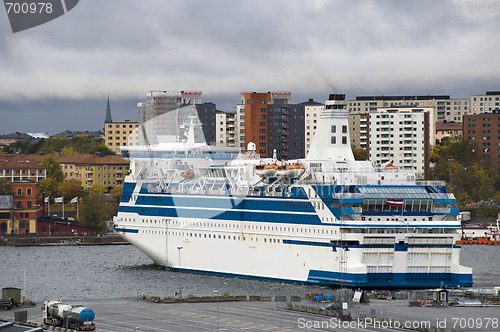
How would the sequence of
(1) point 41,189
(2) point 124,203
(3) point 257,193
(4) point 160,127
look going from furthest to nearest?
(1) point 41,189 → (4) point 160,127 → (2) point 124,203 → (3) point 257,193

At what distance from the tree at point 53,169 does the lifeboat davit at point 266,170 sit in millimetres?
70643

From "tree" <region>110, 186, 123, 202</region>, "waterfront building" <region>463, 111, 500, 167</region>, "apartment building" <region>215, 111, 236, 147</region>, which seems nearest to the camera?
"tree" <region>110, 186, 123, 202</region>

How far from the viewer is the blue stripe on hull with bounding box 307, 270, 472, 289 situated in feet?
208

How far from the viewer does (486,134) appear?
155 m

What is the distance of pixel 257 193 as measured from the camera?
235 ft

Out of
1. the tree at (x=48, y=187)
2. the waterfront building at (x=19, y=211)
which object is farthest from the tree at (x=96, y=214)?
the tree at (x=48, y=187)

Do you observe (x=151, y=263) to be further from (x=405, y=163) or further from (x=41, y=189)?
(x=405, y=163)

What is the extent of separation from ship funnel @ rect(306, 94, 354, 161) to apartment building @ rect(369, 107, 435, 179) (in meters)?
59.8

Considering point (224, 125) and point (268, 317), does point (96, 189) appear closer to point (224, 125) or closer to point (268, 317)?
point (224, 125)

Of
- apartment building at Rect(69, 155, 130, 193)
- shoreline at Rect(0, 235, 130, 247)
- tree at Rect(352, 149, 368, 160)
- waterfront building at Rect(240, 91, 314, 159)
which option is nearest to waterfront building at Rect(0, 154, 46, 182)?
apartment building at Rect(69, 155, 130, 193)

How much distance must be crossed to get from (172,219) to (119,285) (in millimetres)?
8180

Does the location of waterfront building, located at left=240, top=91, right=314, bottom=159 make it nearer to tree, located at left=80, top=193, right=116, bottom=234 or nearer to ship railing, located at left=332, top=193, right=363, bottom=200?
tree, located at left=80, top=193, right=116, bottom=234

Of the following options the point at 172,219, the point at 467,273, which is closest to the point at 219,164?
the point at 172,219

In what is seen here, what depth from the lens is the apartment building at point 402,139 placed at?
13650cm
